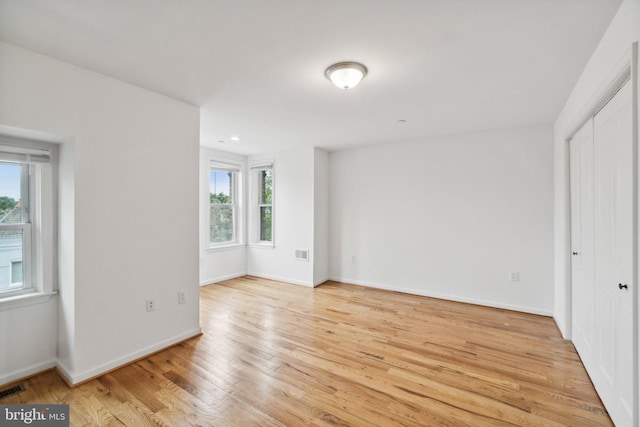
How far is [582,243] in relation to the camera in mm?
2551

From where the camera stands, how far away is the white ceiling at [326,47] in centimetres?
158

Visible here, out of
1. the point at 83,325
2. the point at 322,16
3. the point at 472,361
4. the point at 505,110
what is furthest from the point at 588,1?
the point at 83,325

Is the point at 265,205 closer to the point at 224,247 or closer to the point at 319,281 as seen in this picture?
the point at 224,247

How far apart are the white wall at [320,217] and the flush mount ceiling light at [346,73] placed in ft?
9.01

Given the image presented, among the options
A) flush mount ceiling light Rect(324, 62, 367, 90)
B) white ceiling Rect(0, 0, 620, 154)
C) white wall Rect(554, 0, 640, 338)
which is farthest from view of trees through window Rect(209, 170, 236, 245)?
white wall Rect(554, 0, 640, 338)

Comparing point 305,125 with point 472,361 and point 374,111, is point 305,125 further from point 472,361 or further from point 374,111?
point 472,361

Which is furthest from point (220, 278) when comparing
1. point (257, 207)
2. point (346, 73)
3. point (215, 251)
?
point (346, 73)

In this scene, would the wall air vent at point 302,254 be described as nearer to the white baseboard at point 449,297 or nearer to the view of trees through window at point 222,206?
the white baseboard at point 449,297

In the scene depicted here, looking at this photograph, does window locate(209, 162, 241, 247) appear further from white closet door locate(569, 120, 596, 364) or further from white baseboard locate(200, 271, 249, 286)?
white closet door locate(569, 120, 596, 364)

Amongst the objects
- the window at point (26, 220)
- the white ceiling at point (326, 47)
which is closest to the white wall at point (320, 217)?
the white ceiling at point (326, 47)

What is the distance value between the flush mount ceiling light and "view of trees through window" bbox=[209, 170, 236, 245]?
3.62m

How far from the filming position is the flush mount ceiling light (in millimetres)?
2145

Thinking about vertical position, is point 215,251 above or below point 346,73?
below

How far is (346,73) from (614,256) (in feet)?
7.07
